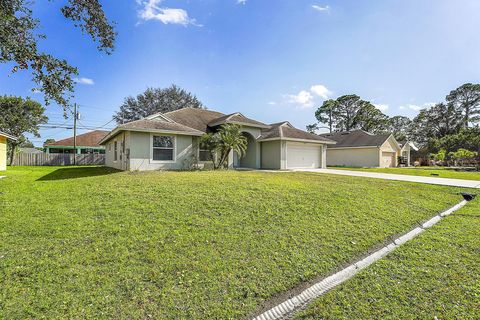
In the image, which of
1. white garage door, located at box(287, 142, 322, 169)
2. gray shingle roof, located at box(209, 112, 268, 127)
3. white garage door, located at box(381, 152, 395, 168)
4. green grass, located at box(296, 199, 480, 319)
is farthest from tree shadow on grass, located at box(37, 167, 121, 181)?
white garage door, located at box(381, 152, 395, 168)

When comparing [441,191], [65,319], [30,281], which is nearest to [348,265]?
[65,319]

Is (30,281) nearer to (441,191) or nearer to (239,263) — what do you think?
(239,263)

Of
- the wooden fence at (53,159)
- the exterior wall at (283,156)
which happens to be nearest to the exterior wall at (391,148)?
the exterior wall at (283,156)

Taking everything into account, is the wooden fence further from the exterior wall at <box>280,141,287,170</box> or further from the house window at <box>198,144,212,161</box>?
the exterior wall at <box>280,141,287,170</box>

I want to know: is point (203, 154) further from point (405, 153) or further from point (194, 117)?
point (405, 153)

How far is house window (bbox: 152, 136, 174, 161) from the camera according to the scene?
44.6 feet

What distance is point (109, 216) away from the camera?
16.8 feet

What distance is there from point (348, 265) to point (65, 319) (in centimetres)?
382

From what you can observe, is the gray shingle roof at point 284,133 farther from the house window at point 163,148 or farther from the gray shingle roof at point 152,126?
the house window at point 163,148

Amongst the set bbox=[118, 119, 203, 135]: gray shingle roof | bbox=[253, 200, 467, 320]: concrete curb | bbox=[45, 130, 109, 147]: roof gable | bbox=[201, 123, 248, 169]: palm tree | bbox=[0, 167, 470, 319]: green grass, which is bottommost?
bbox=[253, 200, 467, 320]: concrete curb

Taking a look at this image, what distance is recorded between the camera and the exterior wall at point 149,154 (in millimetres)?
12852

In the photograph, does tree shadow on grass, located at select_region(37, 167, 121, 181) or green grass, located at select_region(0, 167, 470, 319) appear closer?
green grass, located at select_region(0, 167, 470, 319)

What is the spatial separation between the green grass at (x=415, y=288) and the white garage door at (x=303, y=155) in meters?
14.1

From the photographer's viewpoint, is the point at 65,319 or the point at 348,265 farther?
the point at 348,265
